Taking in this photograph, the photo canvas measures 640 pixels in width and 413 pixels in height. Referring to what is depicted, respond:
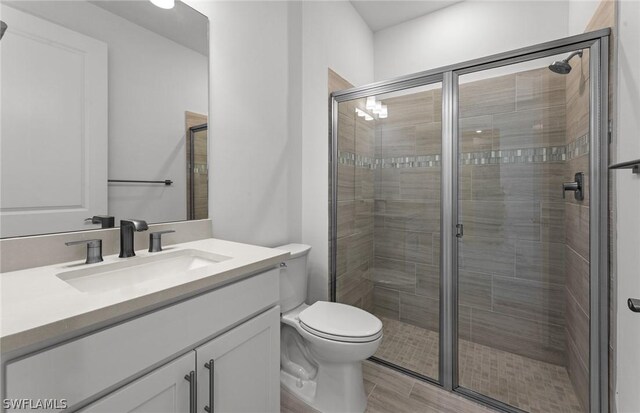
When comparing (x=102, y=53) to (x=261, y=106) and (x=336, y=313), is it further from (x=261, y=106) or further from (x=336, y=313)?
(x=336, y=313)

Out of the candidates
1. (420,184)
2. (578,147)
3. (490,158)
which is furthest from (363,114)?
(578,147)

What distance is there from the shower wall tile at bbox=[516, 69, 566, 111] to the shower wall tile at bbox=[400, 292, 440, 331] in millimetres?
1262

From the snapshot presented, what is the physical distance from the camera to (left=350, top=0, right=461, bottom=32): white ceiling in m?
2.44

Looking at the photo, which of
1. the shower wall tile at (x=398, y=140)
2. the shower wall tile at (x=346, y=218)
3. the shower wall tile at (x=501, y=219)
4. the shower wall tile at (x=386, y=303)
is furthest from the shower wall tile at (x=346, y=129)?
the shower wall tile at (x=386, y=303)

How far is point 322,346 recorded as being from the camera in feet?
4.72

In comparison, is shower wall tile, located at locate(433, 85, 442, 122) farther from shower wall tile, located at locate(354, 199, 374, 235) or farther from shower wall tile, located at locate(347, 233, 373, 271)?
shower wall tile, located at locate(347, 233, 373, 271)

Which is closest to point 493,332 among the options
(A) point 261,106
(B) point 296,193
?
(B) point 296,193

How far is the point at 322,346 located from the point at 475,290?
979 mm

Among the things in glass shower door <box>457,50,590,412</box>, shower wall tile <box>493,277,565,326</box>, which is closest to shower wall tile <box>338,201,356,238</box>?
glass shower door <box>457,50,590,412</box>

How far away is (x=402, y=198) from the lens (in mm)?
2035

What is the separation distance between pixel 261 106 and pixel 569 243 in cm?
189

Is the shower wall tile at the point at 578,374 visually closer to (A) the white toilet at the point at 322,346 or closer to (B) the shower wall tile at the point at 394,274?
(B) the shower wall tile at the point at 394,274

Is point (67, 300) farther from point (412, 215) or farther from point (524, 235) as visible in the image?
point (524, 235)

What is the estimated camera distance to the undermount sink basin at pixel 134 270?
0.95 metres
